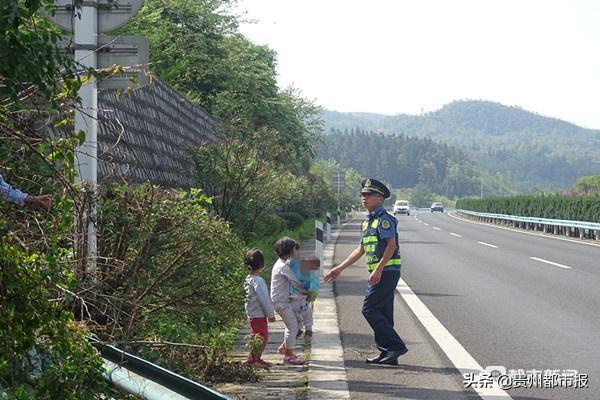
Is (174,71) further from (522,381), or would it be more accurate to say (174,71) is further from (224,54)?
(522,381)

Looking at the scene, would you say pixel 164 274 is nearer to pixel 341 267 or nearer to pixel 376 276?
pixel 376 276

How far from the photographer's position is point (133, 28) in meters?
21.9

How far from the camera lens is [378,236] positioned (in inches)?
314

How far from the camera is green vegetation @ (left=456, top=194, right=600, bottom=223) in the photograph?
3714 centimetres

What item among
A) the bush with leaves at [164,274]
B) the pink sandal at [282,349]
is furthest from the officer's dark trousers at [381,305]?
the bush with leaves at [164,274]

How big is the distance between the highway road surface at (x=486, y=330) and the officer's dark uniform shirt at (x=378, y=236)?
0.95 m

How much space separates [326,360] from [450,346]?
148 cm

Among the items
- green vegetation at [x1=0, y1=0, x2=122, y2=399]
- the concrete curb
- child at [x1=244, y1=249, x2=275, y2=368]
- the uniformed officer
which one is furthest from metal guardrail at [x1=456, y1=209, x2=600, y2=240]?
green vegetation at [x1=0, y1=0, x2=122, y2=399]

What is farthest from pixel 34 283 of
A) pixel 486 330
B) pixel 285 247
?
pixel 486 330

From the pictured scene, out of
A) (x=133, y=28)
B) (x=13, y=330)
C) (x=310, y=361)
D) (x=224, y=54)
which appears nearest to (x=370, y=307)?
(x=310, y=361)

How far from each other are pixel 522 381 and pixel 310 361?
6.56ft

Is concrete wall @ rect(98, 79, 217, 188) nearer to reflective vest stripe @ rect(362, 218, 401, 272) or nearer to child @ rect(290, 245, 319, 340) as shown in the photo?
child @ rect(290, 245, 319, 340)

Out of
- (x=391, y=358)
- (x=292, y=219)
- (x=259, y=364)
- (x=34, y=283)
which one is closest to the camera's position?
(x=34, y=283)

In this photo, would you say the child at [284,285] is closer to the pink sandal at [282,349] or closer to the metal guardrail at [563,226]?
the pink sandal at [282,349]
